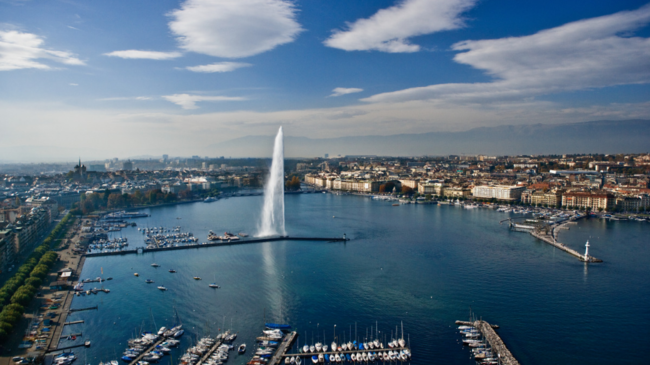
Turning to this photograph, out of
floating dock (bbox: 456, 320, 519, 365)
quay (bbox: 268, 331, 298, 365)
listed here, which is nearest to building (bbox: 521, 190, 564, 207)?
floating dock (bbox: 456, 320, 519, 365)

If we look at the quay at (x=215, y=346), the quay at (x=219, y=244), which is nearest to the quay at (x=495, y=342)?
the quay at (x=215, y=346)

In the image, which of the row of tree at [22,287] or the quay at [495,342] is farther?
the row of tree at [22,287]

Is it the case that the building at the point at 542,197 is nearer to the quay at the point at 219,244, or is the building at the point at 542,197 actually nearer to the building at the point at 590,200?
the building at the point at 590,200

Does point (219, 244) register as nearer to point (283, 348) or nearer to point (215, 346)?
point (215, 346)

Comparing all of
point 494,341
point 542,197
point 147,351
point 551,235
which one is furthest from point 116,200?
point 542,197

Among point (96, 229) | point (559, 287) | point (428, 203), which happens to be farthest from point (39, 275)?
point (428, 203)

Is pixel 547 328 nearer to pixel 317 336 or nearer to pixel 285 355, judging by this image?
pixel 317 336

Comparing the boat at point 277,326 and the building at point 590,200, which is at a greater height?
the building at point 590,200
